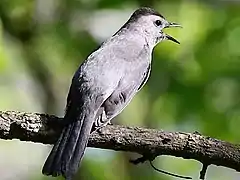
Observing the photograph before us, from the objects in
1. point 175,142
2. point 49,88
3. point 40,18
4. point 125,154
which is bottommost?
point 175,142

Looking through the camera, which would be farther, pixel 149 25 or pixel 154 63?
pixel 154 63

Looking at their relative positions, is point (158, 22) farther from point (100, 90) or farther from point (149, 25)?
point (100, 90)

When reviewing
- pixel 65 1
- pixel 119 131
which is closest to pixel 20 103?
pixel 65 1

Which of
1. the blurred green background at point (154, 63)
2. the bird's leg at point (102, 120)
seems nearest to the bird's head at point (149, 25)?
the blurred green background at point (154, 63)

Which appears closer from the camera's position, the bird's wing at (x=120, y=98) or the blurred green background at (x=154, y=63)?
the bird's wing at (x=120, y=98)

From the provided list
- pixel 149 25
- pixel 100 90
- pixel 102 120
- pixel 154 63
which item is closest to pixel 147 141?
pixel 102 120

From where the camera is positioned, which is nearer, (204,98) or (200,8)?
(204,98)

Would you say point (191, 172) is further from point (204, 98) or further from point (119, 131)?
point (119, 131)

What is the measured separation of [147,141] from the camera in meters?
3.54

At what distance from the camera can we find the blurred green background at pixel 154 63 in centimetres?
591

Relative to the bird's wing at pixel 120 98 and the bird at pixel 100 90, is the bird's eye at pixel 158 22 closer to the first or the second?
the bird at pixel 100 90

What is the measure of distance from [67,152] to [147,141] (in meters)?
0.44

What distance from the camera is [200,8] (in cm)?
637

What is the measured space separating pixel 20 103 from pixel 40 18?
1046mm
